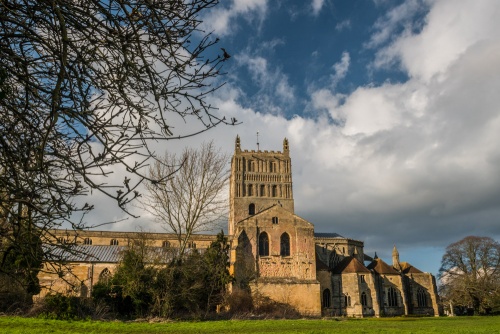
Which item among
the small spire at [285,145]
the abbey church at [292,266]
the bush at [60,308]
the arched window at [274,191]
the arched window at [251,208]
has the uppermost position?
the small spire at [285,145]

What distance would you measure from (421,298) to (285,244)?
20090 mm

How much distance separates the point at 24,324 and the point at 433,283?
141ft

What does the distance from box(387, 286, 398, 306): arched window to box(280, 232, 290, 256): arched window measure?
1424 cm

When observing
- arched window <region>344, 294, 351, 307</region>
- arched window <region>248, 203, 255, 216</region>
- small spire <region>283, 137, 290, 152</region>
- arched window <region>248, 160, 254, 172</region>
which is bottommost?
arched window <region>344, 294, 351, 307</region>

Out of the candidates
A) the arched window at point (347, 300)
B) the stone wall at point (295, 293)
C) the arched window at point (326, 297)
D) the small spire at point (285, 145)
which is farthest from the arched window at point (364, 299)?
the small spire at point (285, 145)

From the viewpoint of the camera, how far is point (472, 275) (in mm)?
41812

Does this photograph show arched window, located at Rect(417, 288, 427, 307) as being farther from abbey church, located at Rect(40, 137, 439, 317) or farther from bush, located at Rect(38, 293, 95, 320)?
bush, located at Rect(38, 293, 95, 320)

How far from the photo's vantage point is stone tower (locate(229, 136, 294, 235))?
2092 inches

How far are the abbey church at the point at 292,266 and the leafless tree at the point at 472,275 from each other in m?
2.78

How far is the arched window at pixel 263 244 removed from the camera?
34531 mm

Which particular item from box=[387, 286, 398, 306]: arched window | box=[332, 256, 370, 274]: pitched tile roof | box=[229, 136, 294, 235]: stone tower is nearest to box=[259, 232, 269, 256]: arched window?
box=[332, 256, 370, 274]: pitched tile roof

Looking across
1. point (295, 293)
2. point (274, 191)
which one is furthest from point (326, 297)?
point (274, 191)

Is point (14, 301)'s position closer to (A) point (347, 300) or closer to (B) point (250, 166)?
(A) point (347, 300)

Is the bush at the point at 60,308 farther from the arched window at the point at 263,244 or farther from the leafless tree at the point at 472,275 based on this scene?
the leafless tree at the point at 472,275
